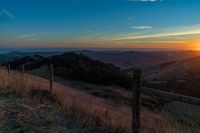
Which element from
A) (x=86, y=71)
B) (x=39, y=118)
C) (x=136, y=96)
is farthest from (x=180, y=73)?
(x=136, y=96)

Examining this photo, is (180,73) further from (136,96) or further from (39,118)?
(136,96)

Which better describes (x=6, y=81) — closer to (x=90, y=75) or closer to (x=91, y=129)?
(x=91, y=129)

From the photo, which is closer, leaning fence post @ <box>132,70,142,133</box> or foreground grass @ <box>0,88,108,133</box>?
leaning fence post @ <box>132,70,142,133</box>

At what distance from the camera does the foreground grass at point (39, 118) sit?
20.5 ft

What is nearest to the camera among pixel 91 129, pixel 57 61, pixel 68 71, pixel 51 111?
pixel 91 129

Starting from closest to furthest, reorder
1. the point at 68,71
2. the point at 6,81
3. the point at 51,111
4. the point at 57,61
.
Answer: the point at 51,111 < the point at 6,81 < the point at 68,71 < the point at 57,61

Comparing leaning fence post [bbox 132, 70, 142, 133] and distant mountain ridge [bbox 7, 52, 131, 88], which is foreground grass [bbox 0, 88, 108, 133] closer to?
leaning fence post [bbox 132, 70, 142, 133]

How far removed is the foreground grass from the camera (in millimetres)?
6246

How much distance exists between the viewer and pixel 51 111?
25.0ft

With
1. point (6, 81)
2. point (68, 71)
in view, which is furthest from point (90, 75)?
point (6, 81)

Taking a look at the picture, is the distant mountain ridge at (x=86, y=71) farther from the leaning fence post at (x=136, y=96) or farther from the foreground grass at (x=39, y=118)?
the leaning fence post at (x=136, y=96)

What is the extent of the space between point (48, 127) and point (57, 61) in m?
41.3

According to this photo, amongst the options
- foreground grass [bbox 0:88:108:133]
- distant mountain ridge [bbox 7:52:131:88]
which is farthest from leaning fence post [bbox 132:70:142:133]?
distant mountain ridge [bbox 7:52:131:88]

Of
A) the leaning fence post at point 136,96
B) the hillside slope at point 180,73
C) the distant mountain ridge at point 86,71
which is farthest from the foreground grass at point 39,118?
the hillside slope at point 180,73
